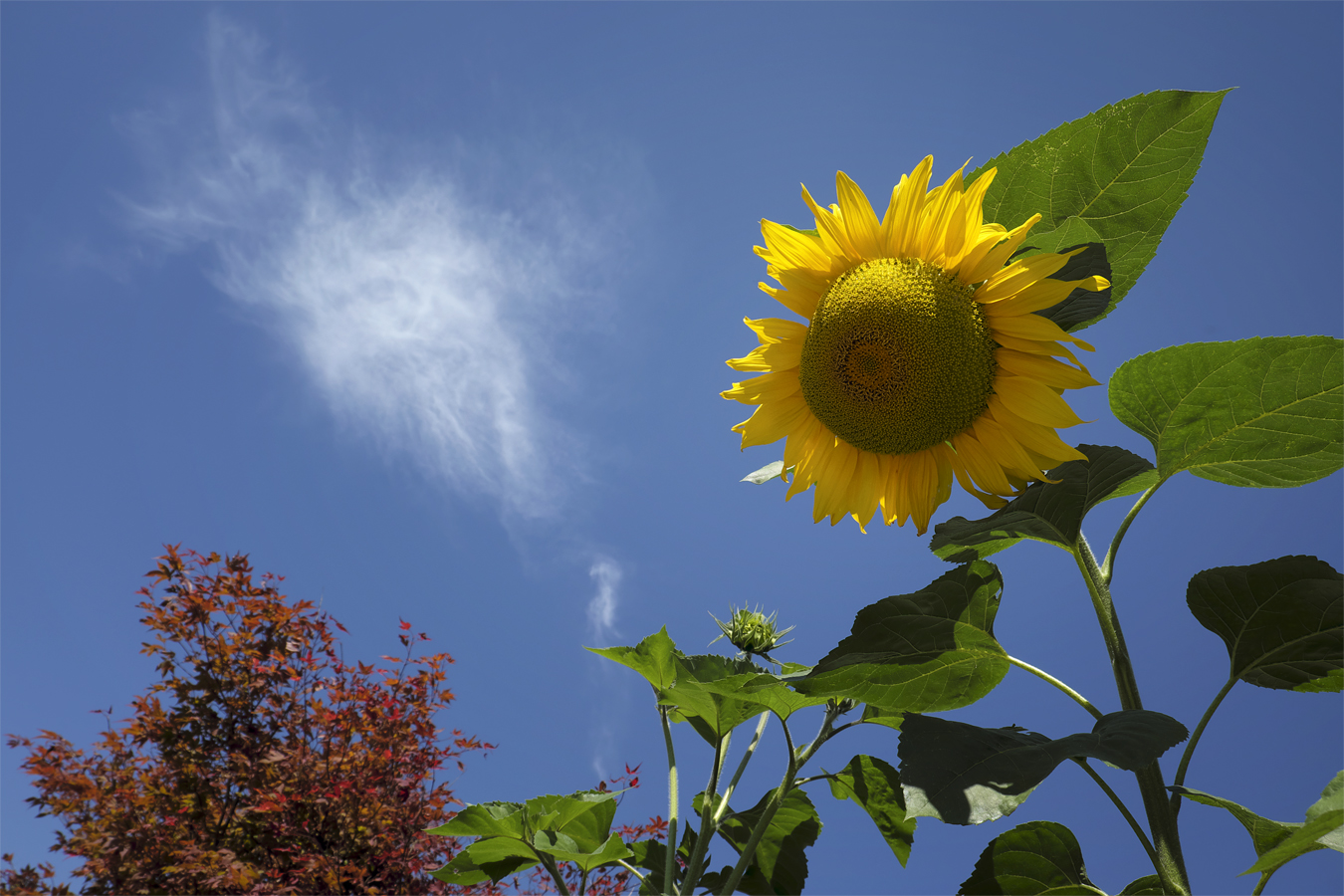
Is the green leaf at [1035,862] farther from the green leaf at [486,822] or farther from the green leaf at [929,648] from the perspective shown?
the green leaf at [486,822]

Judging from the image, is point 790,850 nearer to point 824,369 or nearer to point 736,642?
point 736,642

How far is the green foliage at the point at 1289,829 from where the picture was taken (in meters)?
0.94

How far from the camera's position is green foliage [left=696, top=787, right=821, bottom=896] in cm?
261

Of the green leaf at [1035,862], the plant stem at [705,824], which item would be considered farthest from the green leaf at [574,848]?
the green leaf at [1035,862]

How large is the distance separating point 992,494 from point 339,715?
584cm

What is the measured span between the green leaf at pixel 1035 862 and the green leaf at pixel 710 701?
696mm

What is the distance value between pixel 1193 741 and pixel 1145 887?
0.34 meters

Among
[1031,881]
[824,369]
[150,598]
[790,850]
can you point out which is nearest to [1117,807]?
[1031,881]

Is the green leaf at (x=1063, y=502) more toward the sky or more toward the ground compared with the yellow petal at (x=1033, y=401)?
more toward the ground

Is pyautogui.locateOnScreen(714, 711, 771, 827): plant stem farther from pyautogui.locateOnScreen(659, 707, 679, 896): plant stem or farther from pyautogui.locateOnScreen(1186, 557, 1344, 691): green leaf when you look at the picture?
pyautogui.locateOnScreen(1186, 557, 1344, 691): green leaf

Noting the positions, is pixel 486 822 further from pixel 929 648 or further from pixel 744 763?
pixel 929 648

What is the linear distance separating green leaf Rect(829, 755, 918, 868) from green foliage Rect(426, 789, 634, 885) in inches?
30.9

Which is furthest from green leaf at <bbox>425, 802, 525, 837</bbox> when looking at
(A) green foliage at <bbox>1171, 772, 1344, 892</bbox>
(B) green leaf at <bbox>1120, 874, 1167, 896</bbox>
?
(A) green foliage at <bbox>1171, 772, 1344, 892</bbox>

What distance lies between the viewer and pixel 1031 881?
1494mm
